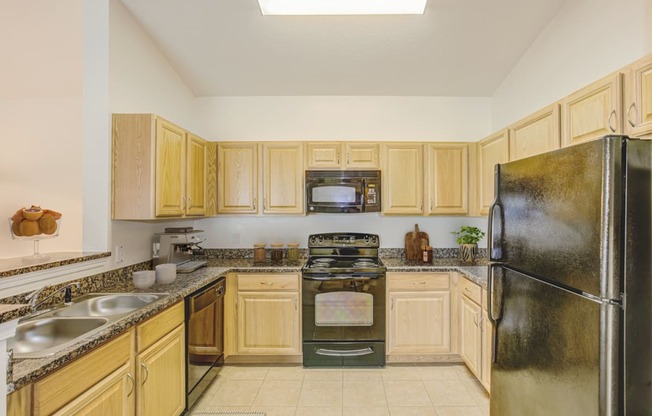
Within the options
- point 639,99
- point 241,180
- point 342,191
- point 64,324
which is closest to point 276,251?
point 241,180

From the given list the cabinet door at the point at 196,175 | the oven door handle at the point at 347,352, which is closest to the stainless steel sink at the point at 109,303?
the cabinet door at the point at 196,175

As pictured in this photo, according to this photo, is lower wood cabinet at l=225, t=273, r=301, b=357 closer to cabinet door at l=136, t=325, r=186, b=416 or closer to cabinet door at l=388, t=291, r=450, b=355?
cabinet door at l=136, t=325, r=186, b=416

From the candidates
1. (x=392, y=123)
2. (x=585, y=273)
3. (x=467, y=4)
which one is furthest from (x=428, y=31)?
(x=585, y=273)

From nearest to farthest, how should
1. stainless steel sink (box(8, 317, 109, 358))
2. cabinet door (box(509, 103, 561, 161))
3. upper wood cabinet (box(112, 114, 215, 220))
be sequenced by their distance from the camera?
stainless steel sink (box(8, 317, 109, 358))
cabinet door (box(509, 103, 561, 161))
upper wood cabinet (box(112, 114, 215, 220))

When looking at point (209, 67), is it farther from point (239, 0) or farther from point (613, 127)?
point (613, 127)

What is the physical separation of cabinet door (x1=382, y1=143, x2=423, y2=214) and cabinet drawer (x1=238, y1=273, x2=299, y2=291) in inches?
46.0

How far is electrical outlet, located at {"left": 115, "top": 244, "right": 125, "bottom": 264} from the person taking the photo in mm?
2348

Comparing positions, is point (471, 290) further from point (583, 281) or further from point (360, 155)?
point (360, 155)

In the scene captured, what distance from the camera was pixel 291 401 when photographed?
2424 mm

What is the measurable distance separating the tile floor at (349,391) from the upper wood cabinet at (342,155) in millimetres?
1938

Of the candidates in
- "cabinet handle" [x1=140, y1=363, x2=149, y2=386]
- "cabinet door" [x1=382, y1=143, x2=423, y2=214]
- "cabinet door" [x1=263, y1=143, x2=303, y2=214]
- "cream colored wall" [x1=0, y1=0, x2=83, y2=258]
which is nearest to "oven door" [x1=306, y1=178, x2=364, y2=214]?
"cabinet door" [x1=263, y1=143, x2=303, y2=214]

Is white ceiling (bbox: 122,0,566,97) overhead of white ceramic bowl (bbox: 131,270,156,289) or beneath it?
overhead

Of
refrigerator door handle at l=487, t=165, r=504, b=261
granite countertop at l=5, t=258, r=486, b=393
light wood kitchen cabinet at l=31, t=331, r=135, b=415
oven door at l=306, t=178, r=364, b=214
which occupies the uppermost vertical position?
oven door at l=306, t=178, r=364, b=214

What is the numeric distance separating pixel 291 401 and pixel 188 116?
2971mm
